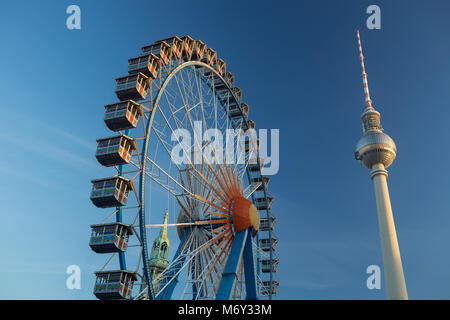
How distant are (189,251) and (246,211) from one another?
534cm

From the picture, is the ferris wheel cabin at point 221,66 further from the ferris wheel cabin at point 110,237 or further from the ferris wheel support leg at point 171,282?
the ferris wheel cabin at point 110,237

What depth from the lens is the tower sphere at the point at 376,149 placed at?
5459 centimetres

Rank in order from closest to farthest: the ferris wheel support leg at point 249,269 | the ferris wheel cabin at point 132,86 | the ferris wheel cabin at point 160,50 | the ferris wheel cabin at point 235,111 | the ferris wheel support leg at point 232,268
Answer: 1. the ferris wheel cabin at point 132,86
2. the ferris wheel support leg at point 232,268
3. the ferris wheel cabin at point 160,50
4. the ferris wheel support leg at point 249,269
5. the ferris wheel cabin at point 235,111

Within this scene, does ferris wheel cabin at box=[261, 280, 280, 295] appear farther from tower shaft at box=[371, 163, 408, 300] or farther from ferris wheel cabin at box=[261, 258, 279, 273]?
tower shaft at box=[371, 163, 408, 300]

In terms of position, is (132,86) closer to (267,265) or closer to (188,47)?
(188,47)

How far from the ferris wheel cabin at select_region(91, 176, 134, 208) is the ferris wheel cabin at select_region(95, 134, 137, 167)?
898mm

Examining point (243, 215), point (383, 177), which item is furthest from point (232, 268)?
point (383, 177)

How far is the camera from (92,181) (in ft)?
65.3

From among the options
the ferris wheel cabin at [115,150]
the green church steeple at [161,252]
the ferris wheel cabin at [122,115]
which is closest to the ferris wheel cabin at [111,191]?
the ferris wheel cabin at [115,150]

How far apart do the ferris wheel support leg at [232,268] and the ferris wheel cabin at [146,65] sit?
1143cm
